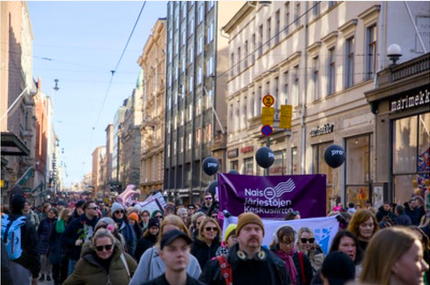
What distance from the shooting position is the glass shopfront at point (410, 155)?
22.6m

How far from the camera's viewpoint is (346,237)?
6.39 meters

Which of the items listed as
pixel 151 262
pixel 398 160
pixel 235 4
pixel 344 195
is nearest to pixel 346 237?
pixel 151 262

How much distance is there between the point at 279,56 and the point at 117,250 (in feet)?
96.7

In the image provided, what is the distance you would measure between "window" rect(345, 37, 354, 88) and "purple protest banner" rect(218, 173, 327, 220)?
55.7 ft

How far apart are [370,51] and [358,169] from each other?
3.99 meters

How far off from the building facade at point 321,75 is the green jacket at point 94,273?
1894 centimetres

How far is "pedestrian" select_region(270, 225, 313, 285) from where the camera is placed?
24.0ft

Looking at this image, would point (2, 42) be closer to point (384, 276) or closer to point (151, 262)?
point (151, 262)

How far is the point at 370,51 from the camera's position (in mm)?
26172

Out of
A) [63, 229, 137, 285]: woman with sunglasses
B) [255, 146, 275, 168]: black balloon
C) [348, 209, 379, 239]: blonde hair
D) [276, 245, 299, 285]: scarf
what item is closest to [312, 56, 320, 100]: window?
[255, 146, 275, 168]: black balloon

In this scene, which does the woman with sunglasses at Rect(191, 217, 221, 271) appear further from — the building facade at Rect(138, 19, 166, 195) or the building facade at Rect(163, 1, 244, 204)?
the building facade at Rect(138, 19, 166, 195)

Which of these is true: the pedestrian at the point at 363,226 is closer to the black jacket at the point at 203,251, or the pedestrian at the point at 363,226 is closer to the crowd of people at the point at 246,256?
the crowd of people at the point at 246,256

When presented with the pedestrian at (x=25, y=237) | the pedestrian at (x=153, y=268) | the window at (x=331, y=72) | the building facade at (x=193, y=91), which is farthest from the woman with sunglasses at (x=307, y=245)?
the building facade at (x=193, y=91)

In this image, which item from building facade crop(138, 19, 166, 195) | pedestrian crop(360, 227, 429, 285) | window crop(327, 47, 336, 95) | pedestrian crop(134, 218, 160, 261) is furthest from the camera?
building facade crop(138, 19, 166, 195)
